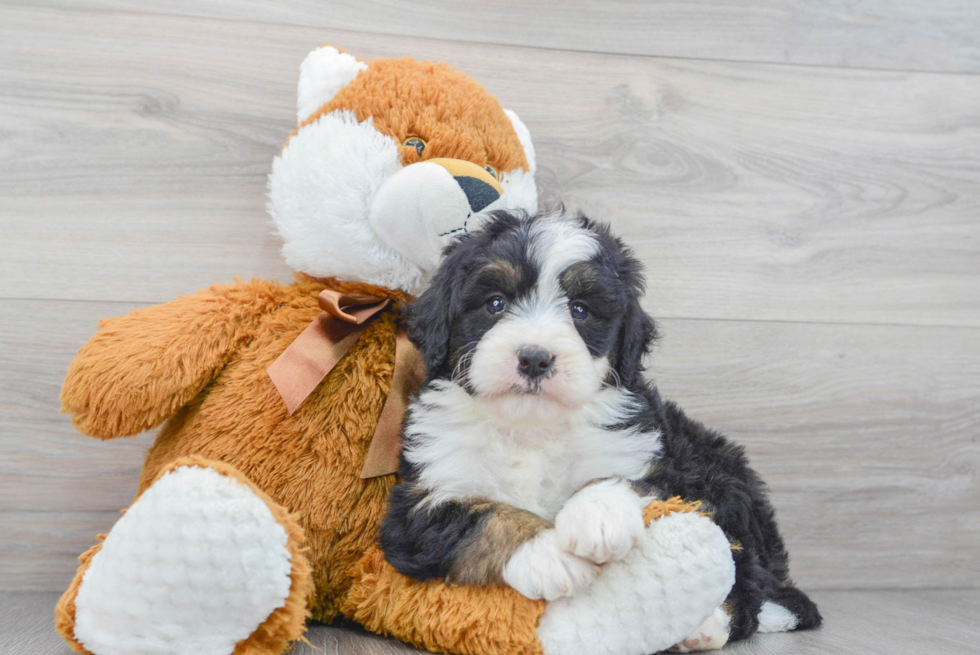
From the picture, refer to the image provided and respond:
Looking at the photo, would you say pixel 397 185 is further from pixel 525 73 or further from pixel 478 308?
pixel 525 73

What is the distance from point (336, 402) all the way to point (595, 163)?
1051 mm

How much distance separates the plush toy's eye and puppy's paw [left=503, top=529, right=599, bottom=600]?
802 millimetres

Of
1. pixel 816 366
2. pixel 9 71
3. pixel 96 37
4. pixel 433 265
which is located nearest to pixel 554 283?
pixel 433 265

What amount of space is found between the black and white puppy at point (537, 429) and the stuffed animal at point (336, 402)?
75 millimetres

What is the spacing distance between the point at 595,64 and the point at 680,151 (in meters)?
0.34

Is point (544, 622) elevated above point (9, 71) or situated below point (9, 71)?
below

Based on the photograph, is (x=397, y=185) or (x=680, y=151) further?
(x=680, y=151)

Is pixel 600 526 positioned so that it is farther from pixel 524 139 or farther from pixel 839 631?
pixel 524 139

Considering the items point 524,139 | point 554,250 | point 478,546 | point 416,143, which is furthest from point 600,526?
point 524,139

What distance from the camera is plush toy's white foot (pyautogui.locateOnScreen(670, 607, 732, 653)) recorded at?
1350mm

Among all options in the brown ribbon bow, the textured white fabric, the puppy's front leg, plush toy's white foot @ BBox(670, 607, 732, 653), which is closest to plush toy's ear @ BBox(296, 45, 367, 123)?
the brown ribbon bow

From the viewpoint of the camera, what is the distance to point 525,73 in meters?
2.04

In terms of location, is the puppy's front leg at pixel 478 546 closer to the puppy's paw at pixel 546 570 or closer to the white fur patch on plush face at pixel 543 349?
the puppy's paw at pixel 546 570

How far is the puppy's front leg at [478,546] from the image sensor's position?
1.17 m
